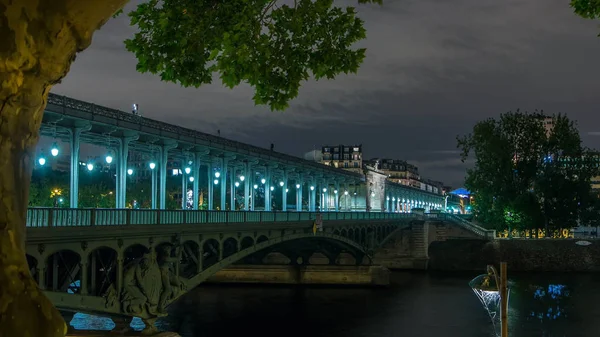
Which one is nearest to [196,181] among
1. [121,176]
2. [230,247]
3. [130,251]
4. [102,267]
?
[230,247]

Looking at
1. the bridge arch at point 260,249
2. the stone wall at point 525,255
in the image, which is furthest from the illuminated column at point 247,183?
the stone wall at point 525,255

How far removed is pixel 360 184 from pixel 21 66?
106503 millimetres

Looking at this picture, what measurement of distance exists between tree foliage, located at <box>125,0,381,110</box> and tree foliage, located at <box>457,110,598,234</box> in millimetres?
80425

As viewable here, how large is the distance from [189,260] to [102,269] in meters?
6.89

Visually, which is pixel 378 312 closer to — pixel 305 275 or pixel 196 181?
pixel 305 275

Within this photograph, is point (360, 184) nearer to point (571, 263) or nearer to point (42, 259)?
point (571, 263)

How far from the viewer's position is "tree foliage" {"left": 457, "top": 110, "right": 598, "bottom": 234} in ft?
293

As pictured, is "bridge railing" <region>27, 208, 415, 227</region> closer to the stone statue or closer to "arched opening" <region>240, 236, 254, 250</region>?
"arched opening" <region>240, 236, 254, 250</region>

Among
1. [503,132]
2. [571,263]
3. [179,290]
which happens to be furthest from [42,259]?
[503,132]

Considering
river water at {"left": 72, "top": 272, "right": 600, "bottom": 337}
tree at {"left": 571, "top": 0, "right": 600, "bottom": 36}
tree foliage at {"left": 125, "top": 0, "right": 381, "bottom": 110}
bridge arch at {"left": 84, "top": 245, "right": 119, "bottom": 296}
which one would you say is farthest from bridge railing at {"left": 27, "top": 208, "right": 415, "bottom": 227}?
tree at {"left": 571, "top": 0, "right": 600, "bottom": 36}

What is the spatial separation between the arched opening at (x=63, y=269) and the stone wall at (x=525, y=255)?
213 ft

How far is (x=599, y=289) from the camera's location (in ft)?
209

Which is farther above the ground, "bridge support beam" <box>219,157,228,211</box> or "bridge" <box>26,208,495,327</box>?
"bridge support beam" <box>219,157,228,211</box>

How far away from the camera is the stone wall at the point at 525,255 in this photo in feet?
264
